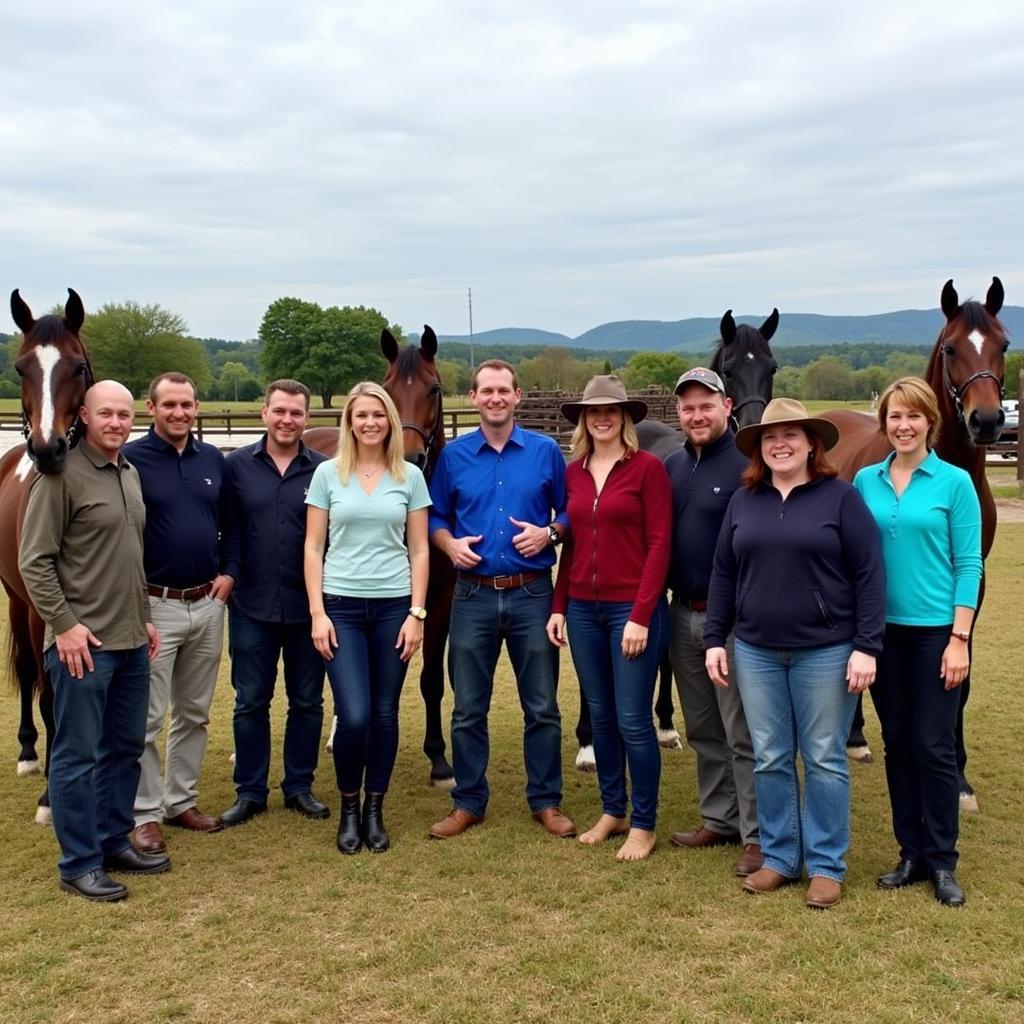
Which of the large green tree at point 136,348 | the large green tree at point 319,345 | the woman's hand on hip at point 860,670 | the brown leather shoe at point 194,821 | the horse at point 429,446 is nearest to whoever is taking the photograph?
the woman's hand on hip at point 860,670

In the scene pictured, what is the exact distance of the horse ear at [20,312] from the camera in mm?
4352

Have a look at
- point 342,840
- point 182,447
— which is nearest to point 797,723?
point 342,840

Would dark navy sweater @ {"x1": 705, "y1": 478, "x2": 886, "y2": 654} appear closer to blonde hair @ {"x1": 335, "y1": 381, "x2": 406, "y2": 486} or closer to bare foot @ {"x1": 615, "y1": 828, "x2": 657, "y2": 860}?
bare foot @ {"x1": 615, "y1": 828, "x2": 657, "y2": 860}

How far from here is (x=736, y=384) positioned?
19.5ft

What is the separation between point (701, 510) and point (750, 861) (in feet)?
5.08

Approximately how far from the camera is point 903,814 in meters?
3.95

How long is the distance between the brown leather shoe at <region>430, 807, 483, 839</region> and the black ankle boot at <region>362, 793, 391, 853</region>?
24 centimetres

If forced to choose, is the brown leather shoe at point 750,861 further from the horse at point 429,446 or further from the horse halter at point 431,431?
the horse halter at point 431,431

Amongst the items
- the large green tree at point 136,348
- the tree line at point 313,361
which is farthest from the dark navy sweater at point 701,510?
the large green tree at point 136,348

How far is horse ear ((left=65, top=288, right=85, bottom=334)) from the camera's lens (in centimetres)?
434

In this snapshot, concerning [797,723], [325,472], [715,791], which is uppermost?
[325,472]

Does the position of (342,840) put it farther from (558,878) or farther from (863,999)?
(863,999)

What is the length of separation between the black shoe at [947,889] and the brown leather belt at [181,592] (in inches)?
136

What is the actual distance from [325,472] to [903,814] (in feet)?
9.60
